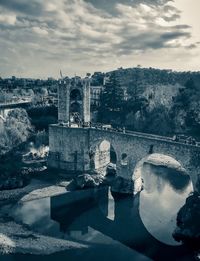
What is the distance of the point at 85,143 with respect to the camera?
43.2 m

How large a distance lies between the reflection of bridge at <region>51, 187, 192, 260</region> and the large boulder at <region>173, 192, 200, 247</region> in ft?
3.88

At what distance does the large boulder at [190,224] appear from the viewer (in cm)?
2792

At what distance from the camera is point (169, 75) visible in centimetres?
9812

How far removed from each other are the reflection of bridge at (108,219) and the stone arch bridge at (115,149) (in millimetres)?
3865

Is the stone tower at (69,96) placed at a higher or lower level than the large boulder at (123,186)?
higher

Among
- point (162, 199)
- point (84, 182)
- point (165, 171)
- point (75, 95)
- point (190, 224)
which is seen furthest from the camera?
point (75, 95)

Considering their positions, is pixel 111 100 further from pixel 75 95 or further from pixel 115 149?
pixel 115 149

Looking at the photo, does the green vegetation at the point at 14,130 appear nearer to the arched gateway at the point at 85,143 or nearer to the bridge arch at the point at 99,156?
the arched gateway at the point at 85,143

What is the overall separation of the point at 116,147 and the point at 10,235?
1541cm

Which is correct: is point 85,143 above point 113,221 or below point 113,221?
above

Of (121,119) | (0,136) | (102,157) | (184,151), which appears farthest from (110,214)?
(121,119)

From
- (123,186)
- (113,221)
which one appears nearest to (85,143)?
(123,186)

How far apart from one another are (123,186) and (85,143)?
316 inches

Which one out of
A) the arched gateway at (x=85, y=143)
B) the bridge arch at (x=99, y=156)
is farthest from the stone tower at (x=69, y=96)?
the bridge arch at (x=99, y=156)
